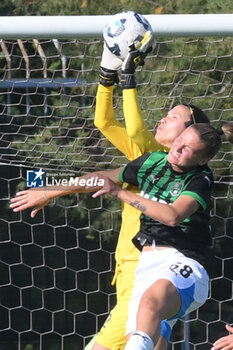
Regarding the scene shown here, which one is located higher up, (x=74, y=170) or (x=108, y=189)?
(x=108, y=189)

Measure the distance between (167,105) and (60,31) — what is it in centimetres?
116

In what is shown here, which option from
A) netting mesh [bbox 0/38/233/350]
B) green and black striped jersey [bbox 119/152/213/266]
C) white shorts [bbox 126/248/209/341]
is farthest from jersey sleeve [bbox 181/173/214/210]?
netting mesh [bbox 0/38/233/350]

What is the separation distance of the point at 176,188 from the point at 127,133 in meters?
0.36

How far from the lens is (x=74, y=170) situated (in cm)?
521

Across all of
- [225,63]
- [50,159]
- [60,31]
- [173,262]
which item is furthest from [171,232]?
[225,63]

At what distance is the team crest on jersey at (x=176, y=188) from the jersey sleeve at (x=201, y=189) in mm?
52

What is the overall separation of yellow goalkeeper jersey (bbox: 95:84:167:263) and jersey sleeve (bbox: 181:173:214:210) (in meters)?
0.33

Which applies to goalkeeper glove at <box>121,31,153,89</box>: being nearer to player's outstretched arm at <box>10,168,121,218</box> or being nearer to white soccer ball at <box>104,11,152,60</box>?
white soccer ball at <box>104,11,152,60</box>

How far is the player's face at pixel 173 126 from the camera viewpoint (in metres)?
3.69

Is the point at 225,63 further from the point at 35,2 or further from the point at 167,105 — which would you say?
the point at 35,2

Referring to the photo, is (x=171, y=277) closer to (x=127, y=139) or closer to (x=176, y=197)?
(x=176, y=197)

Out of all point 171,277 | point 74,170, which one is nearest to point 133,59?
point 171,277

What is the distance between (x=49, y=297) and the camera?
6.75 m

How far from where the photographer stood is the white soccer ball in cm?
359
